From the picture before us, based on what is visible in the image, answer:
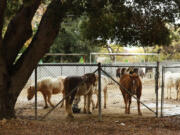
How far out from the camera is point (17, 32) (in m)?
9.41

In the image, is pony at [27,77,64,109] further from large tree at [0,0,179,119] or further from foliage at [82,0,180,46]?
large tree at [0,0,179,119]

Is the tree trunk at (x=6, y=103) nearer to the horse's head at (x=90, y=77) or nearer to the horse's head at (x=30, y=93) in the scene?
the horse's head at (x=90, y=77)

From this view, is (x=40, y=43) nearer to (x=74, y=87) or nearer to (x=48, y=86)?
(x=74, y=87)

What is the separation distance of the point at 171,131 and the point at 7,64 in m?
5.16

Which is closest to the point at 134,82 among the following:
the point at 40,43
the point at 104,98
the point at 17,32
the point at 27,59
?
the point at 104,98

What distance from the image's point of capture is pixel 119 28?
1228 cm

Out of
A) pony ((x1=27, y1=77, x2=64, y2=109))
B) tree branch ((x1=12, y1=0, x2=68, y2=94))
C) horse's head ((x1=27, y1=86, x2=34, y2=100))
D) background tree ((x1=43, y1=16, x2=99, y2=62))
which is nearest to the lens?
tree branch ((x1=12, y1=0, x2=68, y2=94))

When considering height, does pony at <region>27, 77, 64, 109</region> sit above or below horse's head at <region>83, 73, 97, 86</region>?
below

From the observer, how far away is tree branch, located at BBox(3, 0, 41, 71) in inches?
372

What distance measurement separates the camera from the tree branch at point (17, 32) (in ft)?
31.0

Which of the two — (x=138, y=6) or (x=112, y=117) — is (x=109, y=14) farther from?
(x=112, y=117)

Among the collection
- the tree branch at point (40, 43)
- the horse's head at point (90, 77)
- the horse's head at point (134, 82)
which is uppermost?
the tree branch at point (40, 43)

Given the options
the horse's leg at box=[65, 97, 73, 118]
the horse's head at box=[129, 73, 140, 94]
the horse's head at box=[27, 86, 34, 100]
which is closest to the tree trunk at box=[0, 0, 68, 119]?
the horse's leg at box=[65, 97, 73, 118]

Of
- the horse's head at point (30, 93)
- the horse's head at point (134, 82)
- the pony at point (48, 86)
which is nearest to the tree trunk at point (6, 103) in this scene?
the horse's head at point (30, 93)
